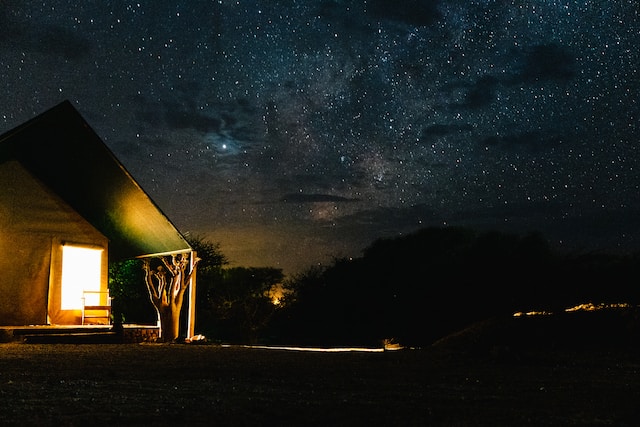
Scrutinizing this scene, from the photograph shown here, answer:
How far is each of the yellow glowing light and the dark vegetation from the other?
141 inches

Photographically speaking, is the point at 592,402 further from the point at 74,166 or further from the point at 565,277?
the point at 74,166

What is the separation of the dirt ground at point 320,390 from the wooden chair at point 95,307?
15.5ft

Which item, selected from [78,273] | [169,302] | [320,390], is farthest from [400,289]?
[320,390]

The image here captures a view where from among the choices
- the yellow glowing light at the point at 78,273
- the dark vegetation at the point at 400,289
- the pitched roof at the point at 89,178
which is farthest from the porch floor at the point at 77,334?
the dark vegetation at the point at 400,289

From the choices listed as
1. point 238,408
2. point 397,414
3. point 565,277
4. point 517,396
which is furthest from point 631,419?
point 565,277

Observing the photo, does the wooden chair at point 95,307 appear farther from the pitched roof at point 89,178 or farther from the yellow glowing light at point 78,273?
the pitched roof at point 89,178

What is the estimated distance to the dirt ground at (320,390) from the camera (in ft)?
12.3

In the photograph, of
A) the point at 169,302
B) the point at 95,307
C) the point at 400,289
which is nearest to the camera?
the point at 169,302

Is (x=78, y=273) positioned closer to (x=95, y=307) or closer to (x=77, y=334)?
(x=95, y=307)

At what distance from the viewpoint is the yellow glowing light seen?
1263 cm

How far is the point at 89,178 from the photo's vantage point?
39.1 feet

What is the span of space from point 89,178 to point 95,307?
2.45 m

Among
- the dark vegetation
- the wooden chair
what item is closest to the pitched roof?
the wooden chair

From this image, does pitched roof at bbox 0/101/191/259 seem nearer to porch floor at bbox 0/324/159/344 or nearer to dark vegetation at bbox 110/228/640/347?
porch floor at bbox 0/324/159/344
